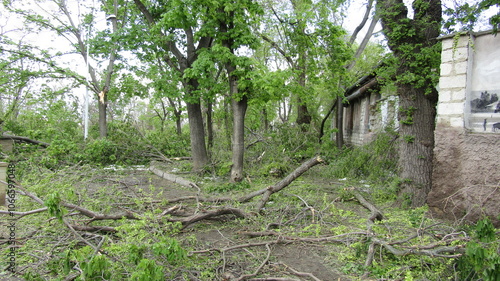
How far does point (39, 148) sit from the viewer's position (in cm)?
1027

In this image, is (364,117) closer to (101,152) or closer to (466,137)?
(466,137)

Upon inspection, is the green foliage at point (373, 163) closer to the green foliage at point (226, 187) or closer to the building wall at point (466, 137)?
the building wall at point (466, 137)

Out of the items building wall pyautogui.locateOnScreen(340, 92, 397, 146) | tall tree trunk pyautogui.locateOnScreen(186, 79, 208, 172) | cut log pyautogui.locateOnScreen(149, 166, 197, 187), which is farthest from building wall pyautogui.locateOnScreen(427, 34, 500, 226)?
tall tree trunk pyautogui.locateOnScreen(186, 79, 208, 172)

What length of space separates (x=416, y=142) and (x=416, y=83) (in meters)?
1.17

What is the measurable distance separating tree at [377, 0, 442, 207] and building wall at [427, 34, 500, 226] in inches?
27.6

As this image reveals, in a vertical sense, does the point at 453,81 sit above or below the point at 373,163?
above

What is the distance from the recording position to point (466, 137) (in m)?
4.93

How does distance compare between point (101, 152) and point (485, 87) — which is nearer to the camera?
point (485, 87)

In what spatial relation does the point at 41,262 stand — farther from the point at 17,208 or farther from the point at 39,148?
the point at 39,148

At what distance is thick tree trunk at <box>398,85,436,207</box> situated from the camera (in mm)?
6018

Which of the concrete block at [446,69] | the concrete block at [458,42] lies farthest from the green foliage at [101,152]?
the concrete block at [458,42]

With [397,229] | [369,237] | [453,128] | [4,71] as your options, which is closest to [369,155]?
[453,128]

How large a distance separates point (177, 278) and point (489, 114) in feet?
16.5

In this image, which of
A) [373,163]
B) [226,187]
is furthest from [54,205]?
[373,163]
